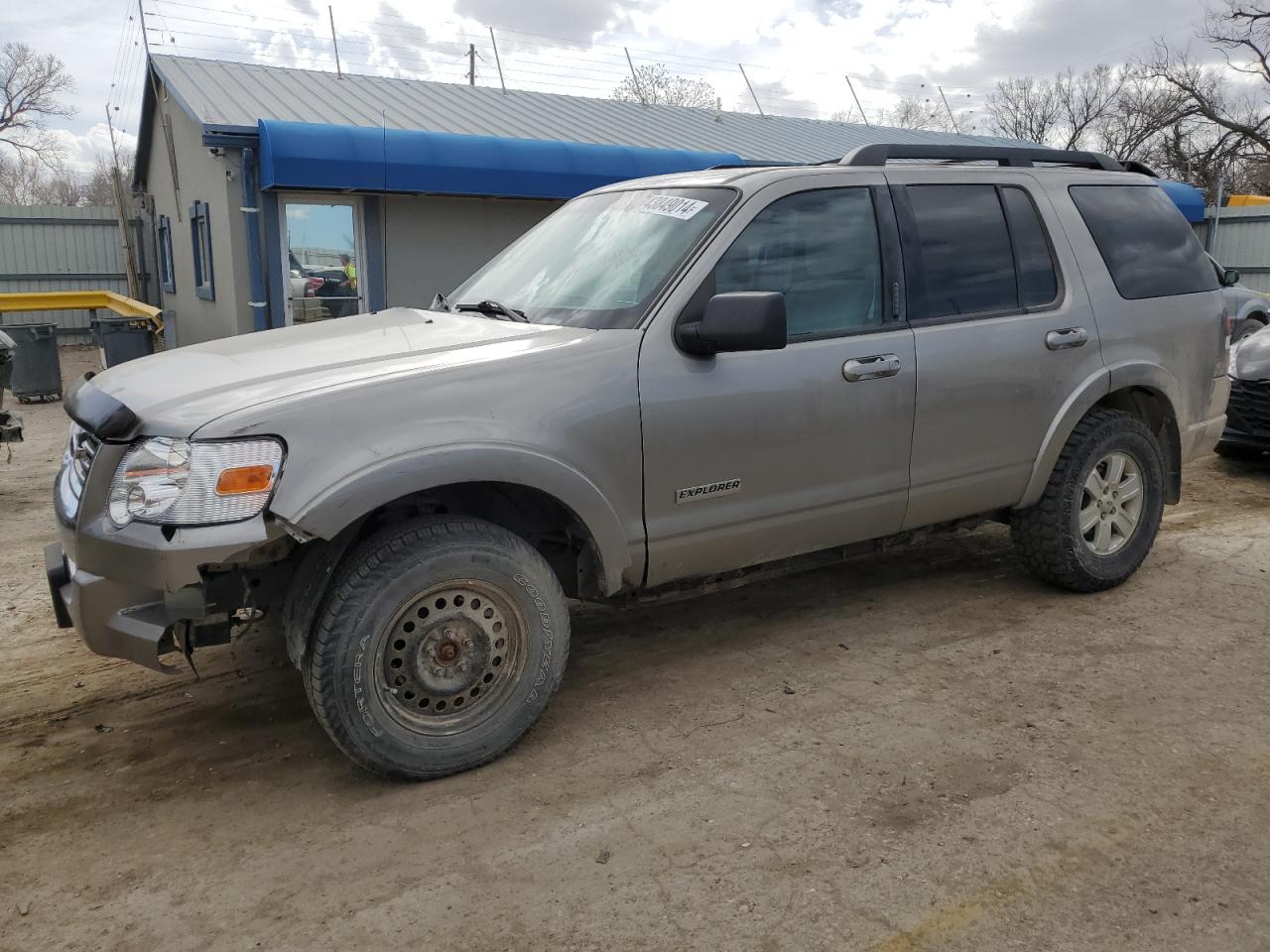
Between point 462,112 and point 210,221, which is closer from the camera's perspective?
point 210,221

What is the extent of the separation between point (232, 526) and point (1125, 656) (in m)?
3.57

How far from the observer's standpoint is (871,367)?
161 inches

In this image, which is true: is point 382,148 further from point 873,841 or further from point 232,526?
point 873,841

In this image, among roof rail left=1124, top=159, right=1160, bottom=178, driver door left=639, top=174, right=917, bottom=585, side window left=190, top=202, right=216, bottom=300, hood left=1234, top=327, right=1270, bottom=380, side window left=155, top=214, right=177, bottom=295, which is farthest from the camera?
side window left=155, top=214, right=177, bottom=295

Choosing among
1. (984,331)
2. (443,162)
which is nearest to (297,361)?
(984,331)

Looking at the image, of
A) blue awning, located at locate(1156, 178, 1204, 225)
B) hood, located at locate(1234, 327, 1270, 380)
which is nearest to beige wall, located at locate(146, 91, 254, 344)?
hood, located at locate(1234, 327, 1270, 380)

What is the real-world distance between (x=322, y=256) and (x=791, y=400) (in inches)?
417

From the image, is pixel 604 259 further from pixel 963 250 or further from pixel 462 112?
pixel 462 112

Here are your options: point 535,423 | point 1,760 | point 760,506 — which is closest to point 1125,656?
point 760,506

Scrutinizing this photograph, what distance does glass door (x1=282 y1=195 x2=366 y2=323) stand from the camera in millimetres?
12914

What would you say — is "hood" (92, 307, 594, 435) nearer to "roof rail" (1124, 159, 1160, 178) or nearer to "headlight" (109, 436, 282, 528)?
"headlight" (109, 436, 282, 528)

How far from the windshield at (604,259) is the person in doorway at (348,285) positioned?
9.26 metres

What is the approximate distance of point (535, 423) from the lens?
3432 mm

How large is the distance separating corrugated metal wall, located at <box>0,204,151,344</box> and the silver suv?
1973cm
